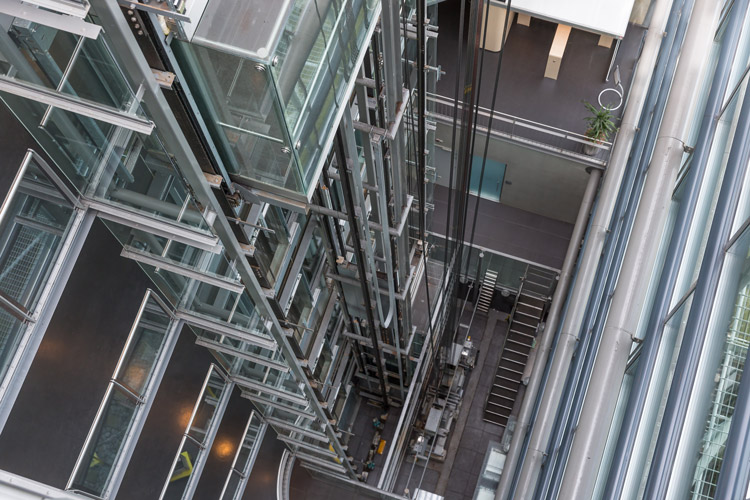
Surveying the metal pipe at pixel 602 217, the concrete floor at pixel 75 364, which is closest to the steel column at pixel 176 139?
the concrete floor at pixel 75 364

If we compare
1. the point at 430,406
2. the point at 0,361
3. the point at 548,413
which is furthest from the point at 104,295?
the point at 430,406

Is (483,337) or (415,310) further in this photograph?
(483,337)

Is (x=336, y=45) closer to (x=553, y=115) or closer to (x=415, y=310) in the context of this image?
(x=415, y=310)

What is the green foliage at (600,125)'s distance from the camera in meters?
23.4

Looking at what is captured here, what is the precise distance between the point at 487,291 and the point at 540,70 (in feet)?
24.7

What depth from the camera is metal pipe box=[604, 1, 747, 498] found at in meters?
9.42

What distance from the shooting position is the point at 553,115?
82.5 feet

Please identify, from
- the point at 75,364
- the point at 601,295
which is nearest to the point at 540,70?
the point at 601,295

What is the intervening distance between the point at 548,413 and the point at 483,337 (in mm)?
9568

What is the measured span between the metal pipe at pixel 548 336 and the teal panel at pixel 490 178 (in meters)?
3.12

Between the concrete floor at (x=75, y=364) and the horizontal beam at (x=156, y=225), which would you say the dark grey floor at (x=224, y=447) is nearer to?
the concrete floor at (x=75, y=364)

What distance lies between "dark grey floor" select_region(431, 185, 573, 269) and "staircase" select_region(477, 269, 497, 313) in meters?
1.04

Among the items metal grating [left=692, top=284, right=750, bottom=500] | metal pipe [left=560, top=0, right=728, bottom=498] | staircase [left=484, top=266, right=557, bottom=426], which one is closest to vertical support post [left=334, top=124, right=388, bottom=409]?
metal pipe [left=560, top=0, right=728, bottom=498]

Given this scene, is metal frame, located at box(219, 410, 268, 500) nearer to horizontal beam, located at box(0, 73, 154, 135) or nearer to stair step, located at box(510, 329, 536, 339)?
horizontal beam, located at box(0, 73, 154, 135)
